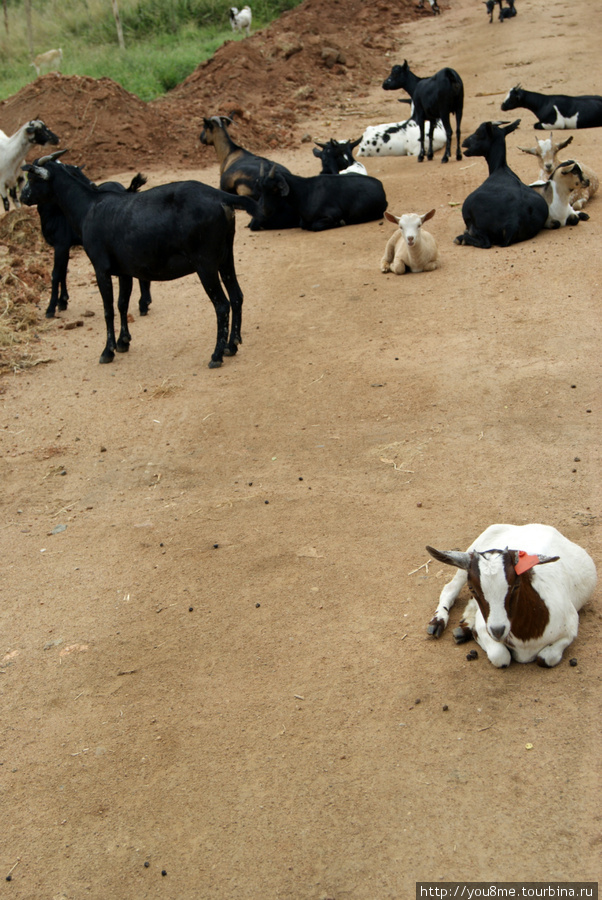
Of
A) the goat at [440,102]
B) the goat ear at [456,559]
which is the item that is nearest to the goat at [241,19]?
the goat at [440,102]

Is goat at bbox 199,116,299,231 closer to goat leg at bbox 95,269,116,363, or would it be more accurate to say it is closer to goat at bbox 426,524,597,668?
goat leg at bbox 95,269,116,363

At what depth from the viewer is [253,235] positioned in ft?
41.9

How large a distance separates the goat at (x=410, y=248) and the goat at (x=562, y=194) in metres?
1.64

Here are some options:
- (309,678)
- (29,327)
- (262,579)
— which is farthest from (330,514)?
(29,327)

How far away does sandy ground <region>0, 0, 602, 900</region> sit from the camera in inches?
136

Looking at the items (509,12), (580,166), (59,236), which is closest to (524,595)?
(59,236)

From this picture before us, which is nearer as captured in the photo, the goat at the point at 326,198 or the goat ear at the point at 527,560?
the goat ear at the point at 527,560

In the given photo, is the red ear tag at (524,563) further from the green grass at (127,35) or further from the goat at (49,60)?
the goat at (49,60)

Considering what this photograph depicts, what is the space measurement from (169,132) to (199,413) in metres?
11.4

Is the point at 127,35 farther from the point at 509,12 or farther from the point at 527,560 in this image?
the point at 527,560

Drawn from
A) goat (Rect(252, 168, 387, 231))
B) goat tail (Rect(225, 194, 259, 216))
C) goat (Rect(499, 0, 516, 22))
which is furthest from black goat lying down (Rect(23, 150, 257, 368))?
goat (Rect(499, 0, 516, 22))

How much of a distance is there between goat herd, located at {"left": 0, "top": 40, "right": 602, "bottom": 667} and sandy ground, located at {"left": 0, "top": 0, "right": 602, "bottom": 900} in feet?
0.89

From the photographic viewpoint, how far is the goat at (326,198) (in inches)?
485

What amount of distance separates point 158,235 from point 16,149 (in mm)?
7009
